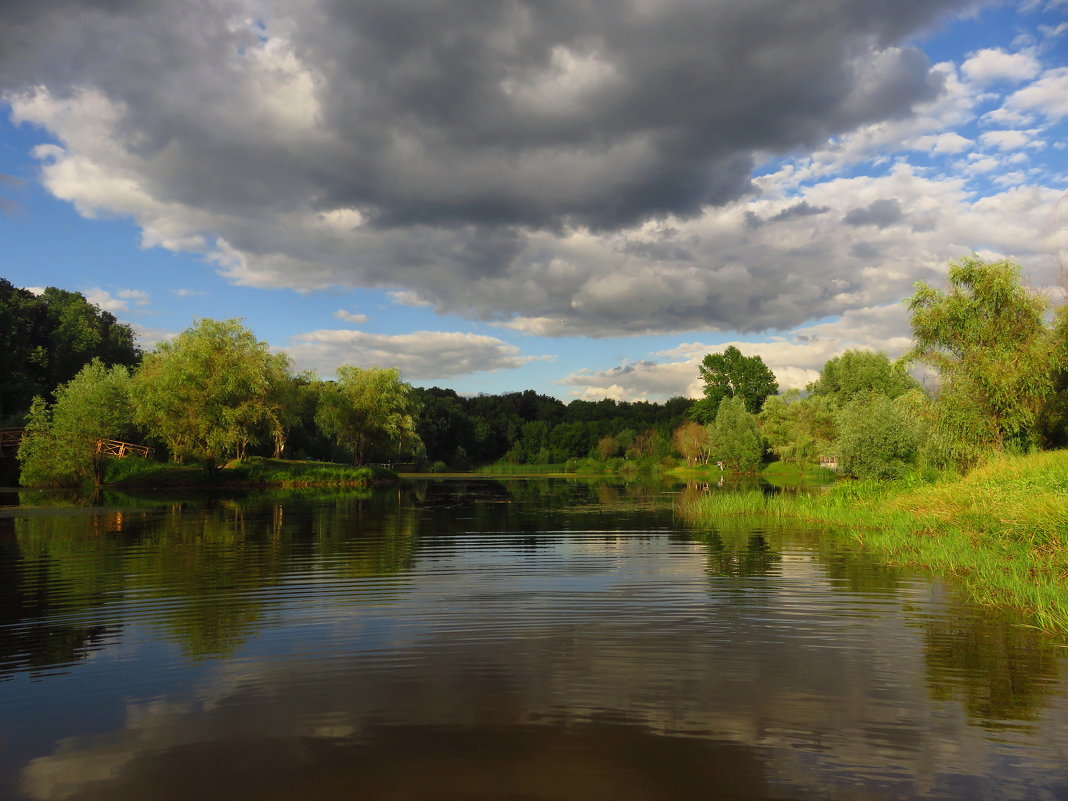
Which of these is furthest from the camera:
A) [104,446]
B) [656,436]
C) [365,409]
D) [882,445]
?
[656,436]

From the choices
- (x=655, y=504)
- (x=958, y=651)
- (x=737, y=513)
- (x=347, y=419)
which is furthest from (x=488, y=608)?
(x=347, y=419)

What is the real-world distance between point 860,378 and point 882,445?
4610cm

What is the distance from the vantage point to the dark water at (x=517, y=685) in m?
6.04

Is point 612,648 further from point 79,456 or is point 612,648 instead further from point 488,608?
point 79,456

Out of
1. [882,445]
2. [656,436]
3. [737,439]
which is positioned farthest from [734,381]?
[882,445]

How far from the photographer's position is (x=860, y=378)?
7888 centimetres

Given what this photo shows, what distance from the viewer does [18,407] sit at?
221 ft

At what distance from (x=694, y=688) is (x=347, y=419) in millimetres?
68682

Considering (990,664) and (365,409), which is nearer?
(990,664)

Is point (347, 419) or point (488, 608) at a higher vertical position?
point (347, 419)

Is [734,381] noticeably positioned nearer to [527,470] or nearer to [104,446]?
[527,470]

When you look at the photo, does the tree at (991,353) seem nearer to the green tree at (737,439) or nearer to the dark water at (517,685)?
the dark water at (517,685)

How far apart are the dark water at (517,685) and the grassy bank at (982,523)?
117 cm

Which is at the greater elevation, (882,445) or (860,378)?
(860,378)
